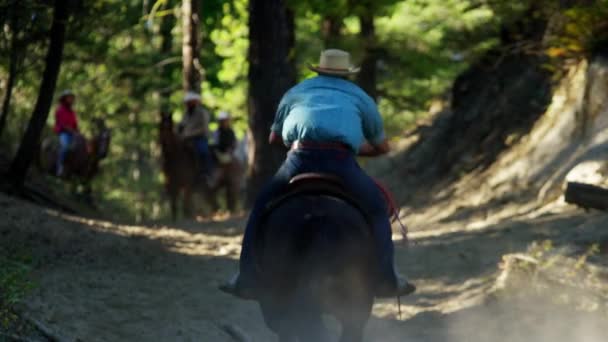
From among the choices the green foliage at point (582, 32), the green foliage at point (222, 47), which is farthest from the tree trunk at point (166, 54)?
the green foliage at point (582, 32)

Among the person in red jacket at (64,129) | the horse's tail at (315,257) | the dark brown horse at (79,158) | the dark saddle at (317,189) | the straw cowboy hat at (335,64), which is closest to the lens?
the horse's tail at (315,257)

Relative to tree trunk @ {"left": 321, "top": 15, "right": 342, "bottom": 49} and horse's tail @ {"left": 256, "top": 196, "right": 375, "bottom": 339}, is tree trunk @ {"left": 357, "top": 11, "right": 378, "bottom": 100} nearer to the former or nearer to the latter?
tree trunk @ {"left": 321, "top": 15, "right": 342, "bottom": 49}

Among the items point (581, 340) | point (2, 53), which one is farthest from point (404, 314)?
point (2, 53)

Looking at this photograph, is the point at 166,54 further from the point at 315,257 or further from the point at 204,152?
the point at 315,257

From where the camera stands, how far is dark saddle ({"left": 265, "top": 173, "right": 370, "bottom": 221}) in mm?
7070

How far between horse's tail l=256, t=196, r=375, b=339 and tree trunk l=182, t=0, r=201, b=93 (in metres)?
19.6

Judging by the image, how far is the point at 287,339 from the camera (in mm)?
7504

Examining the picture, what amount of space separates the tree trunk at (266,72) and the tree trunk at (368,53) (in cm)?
317

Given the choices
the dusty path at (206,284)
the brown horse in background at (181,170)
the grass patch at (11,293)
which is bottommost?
the brown horse in background at (181,170)

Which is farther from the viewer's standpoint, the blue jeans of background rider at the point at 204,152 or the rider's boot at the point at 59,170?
the rider's boot at the point at 59,170

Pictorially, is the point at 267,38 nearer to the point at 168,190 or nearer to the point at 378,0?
the point at 378,0

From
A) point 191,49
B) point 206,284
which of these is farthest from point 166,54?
point 206,284

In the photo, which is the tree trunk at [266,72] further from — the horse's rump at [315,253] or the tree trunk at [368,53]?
the horse's rump at [315,253]

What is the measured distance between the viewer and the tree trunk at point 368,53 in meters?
24.7
